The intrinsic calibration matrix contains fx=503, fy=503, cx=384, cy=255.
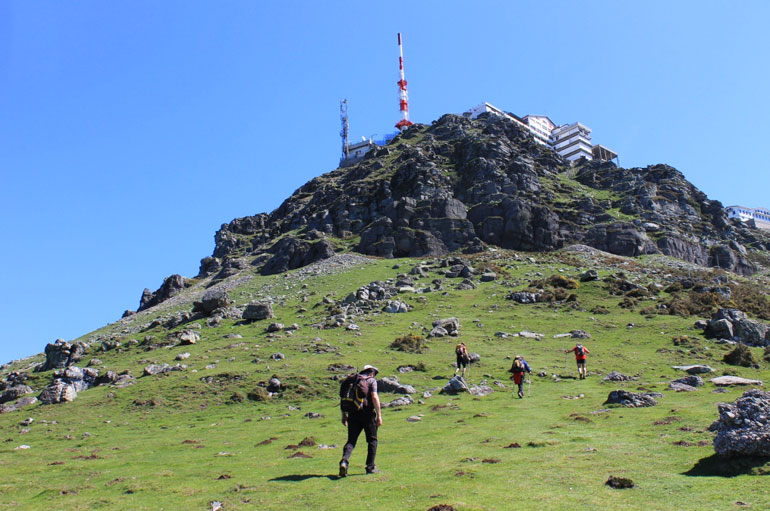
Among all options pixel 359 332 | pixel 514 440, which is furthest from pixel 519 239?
pixel 514 440

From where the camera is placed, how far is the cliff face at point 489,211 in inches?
3656

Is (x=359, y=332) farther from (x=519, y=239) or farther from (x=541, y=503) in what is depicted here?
(x=519, y=239)

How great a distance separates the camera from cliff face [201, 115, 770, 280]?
92.9 metres

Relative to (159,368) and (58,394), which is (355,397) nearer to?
(58,394)

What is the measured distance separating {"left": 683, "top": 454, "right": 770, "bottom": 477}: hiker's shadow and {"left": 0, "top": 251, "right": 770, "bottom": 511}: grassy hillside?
0.04 meters

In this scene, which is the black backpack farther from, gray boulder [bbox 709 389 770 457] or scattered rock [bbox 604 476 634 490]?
gray boulder [bbox 709 389 770 457]

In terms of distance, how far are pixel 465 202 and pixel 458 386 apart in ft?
292

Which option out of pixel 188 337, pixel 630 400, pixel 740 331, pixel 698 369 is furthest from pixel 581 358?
pixel 188 337

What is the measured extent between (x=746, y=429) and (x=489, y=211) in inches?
3590

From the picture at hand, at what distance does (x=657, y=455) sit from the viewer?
11680mm

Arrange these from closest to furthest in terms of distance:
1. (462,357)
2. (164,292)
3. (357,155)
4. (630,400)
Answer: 1. (630,400)
2. (462,357)
3. (164,292)
4. (357,155)

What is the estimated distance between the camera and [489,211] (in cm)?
9906

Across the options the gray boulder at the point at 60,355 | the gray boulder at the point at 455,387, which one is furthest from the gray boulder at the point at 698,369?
the gray boulder at the point at 60,355

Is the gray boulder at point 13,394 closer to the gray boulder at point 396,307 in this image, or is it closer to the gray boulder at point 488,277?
the gray boulder at point 396,307
